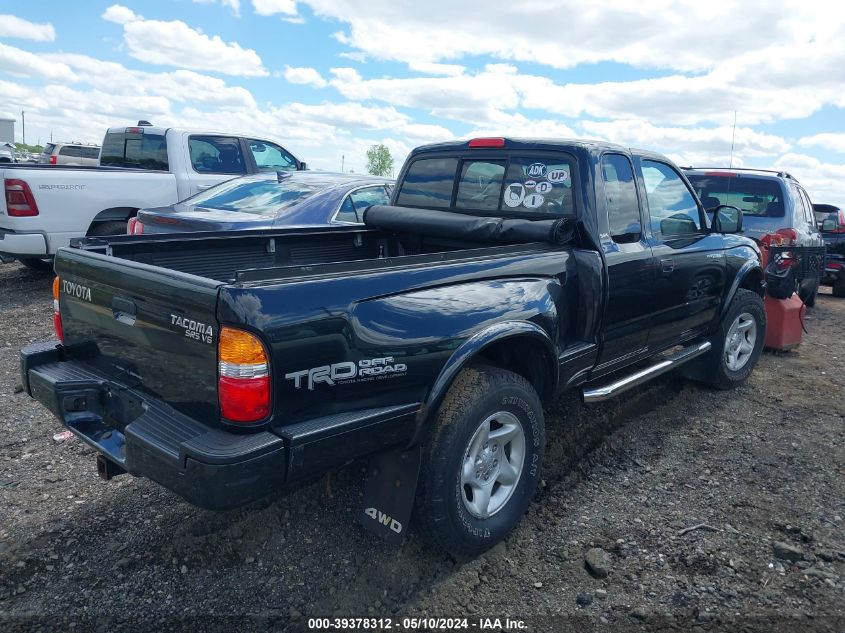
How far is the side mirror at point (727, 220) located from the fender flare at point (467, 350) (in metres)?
2.56

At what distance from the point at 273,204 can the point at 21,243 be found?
3035mm

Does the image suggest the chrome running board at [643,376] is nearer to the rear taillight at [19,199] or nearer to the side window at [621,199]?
the side window at [621,199]

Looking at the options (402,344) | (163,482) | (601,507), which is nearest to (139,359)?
(163,482)

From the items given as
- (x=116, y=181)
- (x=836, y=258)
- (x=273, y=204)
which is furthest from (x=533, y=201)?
(x=836, y=258)

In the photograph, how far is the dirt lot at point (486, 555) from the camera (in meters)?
2.78

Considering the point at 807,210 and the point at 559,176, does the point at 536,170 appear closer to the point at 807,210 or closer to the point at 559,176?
the point at 559,176

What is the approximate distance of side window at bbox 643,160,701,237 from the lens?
4.48 m

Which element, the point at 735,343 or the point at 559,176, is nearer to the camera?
the point at 559,176

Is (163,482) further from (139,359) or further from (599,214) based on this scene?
(599,214)

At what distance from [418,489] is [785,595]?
1.67m

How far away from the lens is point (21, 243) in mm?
7504

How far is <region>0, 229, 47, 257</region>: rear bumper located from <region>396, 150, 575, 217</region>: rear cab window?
5020 millimetres

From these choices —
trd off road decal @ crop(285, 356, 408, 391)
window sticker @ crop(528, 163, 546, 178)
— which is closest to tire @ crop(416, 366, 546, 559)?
trd off road decal @ crop(285, 356, 408, 391)

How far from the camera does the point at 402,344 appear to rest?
268 cm
